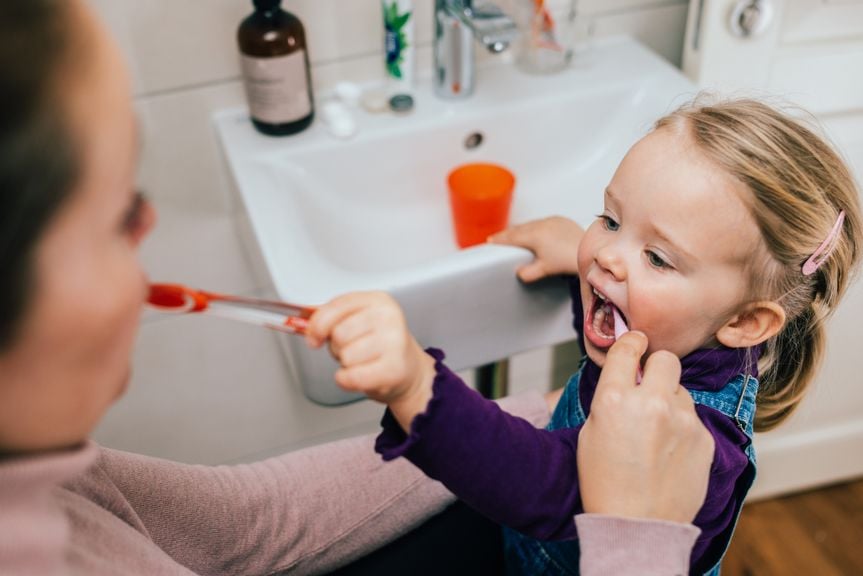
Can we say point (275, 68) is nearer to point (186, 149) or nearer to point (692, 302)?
point (186, 149)

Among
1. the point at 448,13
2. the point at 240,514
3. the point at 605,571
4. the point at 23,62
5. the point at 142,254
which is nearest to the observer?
the point at 23,62

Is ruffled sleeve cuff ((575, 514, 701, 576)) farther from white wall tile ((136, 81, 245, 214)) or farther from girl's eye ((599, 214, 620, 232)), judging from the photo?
white wall tile ((136, 81, 245, 214))

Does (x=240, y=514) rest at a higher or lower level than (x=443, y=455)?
lower

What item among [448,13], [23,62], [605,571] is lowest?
[605,571]

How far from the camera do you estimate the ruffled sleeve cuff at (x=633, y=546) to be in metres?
0.58

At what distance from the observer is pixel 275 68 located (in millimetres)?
979

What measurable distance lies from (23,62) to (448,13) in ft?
2.60

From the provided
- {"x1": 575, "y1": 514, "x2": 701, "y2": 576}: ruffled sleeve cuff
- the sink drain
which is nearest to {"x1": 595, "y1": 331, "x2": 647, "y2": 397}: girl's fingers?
{"x1": 575, "y1": 514, "x2": 701, "y2": 576}: ruffled sleeve cuff

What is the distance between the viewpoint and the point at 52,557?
0.41m

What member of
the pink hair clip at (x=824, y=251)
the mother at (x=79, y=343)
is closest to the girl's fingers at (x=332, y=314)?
the mother at (x=79, y=343)

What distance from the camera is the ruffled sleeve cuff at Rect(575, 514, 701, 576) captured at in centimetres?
58

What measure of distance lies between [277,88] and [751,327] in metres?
0.64

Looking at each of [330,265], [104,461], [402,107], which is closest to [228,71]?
[402,107]

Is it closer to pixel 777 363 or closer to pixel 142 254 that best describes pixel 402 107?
pixel 142 254
